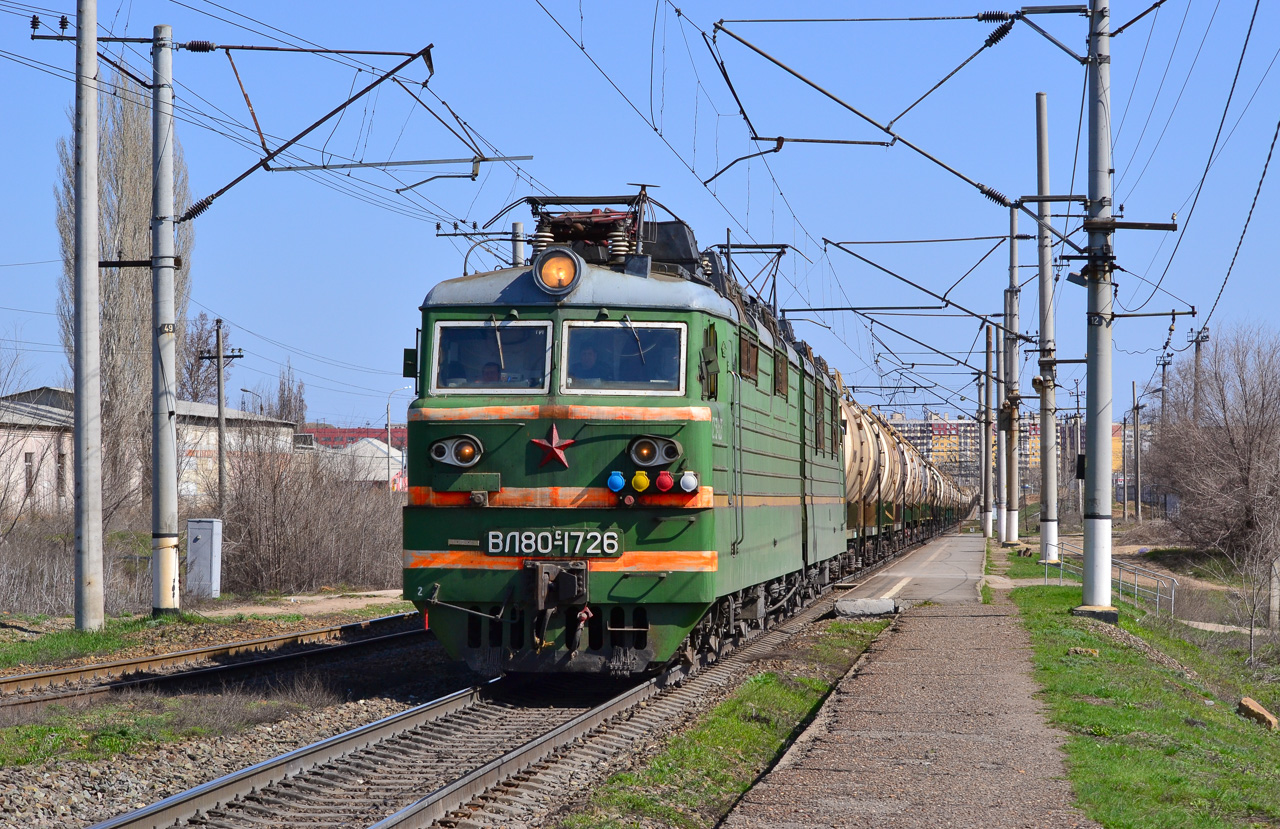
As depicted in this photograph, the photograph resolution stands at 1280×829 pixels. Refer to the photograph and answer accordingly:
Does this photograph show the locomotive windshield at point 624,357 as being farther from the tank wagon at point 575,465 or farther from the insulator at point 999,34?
the insulator at point 999,34

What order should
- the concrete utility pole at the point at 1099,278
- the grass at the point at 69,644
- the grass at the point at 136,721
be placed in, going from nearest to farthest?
the grass at the point at 136,721 < the grass at the point at 69,644 < the concrete utility pole at the point at 1099,278

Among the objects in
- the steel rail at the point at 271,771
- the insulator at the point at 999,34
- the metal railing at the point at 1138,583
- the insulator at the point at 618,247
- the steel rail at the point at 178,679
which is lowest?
the metal railing at the point at 1138,583

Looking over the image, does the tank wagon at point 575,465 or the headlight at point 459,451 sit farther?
the headlight at point 459,451

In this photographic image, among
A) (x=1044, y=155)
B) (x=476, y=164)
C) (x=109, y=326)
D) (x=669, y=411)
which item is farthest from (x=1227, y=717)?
(x=109, y=326)

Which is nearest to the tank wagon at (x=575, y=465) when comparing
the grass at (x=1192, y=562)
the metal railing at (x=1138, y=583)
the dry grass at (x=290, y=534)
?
the dry grass at (x=290, y=534)

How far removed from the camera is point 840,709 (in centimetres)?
1009

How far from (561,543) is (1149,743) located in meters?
4.48

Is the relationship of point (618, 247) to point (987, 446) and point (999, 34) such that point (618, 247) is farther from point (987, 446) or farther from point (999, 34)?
point (987, 446)

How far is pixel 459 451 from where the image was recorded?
970 cm

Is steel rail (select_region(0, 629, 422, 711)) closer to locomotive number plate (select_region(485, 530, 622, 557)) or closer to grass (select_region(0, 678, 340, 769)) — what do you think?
grass (select_region(0, 678, 340, 769))

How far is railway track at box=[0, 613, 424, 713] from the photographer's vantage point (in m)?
10.2

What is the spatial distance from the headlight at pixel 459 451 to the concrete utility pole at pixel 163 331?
23.0 feet

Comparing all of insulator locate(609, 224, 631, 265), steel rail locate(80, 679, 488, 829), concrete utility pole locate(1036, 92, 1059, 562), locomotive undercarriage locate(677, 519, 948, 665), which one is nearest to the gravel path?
locomotive undercarriage locate(677, 519, 948, 665)

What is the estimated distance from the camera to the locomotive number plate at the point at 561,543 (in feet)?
31.1
